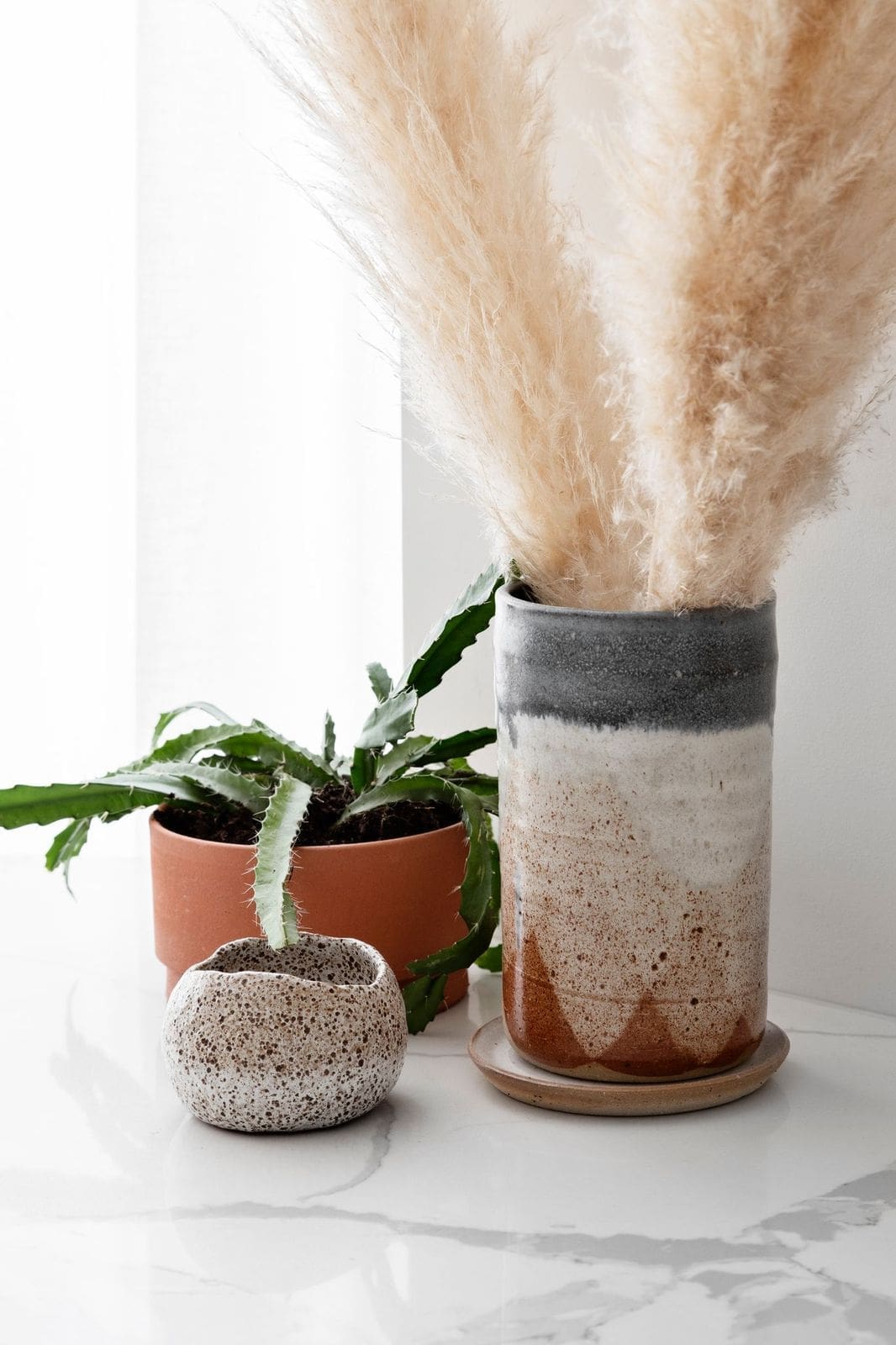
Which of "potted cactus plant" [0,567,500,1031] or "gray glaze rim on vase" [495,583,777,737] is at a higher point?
"gray glaze rim on vase" [495,583,777,737]

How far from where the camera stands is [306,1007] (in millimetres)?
609

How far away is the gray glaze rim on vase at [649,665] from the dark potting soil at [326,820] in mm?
159

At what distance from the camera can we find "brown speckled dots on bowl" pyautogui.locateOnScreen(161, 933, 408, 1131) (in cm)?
61

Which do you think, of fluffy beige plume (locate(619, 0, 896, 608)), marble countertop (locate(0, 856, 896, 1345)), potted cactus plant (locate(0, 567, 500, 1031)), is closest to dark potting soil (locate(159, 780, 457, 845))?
potted cactus plant (locate(0, 567, 500, 1031))

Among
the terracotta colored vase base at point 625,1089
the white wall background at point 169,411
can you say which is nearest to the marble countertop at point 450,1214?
the terracotta colored vase base at point 625,1089

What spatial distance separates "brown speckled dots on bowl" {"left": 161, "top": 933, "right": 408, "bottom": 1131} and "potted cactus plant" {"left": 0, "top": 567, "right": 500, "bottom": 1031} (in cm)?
8

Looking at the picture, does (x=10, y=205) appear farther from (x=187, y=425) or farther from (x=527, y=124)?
(x=527, y=124)

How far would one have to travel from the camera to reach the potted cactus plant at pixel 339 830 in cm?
72

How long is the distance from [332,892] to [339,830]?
0.14ft

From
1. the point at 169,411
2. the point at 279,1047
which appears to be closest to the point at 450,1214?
the point at 279,1047

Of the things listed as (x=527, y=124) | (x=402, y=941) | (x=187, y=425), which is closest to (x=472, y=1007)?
(x=402, y=941)

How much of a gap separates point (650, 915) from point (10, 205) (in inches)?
32.2

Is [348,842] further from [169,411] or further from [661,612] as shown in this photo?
[169,411]

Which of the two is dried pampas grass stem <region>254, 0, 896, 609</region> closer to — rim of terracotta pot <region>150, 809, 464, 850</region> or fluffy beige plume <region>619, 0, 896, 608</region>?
fluffy beige plume <region>619, 0, 896, 608</region>
